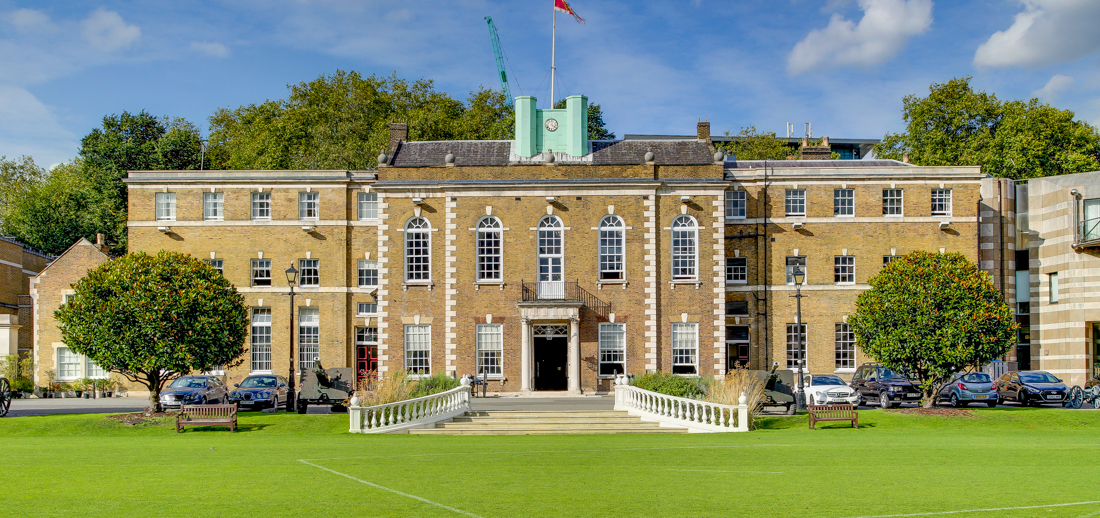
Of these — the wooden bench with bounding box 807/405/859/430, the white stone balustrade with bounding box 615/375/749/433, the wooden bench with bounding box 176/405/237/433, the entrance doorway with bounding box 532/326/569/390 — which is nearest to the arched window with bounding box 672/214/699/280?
the entrance doorway with bounding box 532/326/569/390

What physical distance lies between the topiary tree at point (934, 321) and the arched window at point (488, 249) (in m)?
15.6

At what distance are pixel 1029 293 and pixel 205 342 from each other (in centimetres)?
3856

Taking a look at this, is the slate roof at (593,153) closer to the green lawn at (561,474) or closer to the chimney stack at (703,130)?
the chimney stack at (703,130)

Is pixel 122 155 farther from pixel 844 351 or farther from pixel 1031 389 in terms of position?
pixel 1031 389

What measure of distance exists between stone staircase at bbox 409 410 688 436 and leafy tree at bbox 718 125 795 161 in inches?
1563

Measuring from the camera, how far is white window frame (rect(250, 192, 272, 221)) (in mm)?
42781

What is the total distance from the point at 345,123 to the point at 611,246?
26043mm

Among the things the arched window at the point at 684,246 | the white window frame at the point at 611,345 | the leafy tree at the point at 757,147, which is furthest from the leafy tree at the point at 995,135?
the white window frame at the point at 611,345

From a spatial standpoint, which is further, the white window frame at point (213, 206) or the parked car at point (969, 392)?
the white window frame at point (213, 206)

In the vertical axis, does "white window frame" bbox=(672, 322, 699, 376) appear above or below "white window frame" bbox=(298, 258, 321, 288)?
below

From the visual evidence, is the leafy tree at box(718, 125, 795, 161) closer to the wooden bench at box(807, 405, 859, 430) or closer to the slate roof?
the slate roof

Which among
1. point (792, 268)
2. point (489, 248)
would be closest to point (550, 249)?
point (489, 248)

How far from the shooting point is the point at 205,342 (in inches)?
1175

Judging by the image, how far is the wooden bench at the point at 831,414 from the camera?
2478 centimetres
